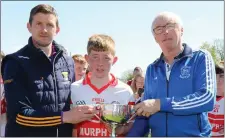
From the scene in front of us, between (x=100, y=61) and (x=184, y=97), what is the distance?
3.16 ft

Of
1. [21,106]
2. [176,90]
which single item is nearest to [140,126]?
[176,90]

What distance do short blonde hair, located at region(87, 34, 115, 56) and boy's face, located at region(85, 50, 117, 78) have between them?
0.04m

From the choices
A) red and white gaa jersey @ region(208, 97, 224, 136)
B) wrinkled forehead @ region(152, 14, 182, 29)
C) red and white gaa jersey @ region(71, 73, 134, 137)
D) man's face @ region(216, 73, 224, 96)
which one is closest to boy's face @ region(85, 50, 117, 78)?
red and white gaa jersey @ region(71, 73, 134, 137)

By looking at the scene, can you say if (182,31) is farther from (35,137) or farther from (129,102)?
(35,137)

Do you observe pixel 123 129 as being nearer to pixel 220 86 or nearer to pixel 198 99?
pixel 198 99

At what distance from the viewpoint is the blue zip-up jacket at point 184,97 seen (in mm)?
2822

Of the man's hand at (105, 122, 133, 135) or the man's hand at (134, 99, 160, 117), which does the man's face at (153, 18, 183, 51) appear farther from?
the man's hand at (105, 122, 133, 135)

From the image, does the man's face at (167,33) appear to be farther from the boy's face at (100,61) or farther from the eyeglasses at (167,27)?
the boy's face at (100,61)

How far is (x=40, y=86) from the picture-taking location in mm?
3150

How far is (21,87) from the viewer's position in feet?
10.1

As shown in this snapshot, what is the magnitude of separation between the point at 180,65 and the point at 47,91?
135 cm

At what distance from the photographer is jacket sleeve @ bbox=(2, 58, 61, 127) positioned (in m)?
3.03

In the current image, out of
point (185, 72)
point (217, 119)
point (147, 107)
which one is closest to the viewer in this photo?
point (147, 107)

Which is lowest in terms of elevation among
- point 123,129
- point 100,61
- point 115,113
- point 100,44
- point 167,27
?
point 123,129
